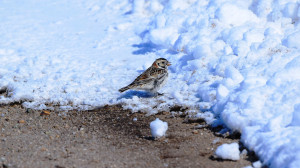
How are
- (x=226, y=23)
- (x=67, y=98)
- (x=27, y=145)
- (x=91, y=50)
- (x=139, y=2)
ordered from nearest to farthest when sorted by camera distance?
(x=27, y=145) → (x=67, y=98) → (x=226, y=23) → (x=91, y=50) → (x=139, y=2)

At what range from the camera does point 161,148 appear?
19.4 ft

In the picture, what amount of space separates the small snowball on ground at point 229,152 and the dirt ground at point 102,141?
7 cm

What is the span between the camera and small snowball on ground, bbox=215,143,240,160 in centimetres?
529

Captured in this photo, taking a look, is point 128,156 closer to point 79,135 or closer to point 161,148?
point 161,148

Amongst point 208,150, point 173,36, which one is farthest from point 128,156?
point 173,36

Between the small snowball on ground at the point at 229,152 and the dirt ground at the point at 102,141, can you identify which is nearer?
the small snowball on ground at the point at 229,152

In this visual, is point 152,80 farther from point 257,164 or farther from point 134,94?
point 257,164

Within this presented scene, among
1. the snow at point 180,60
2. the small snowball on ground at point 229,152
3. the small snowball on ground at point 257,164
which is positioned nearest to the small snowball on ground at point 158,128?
the snow at point 180,60

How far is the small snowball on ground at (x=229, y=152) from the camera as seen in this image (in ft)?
17.3

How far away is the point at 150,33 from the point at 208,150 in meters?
4.60

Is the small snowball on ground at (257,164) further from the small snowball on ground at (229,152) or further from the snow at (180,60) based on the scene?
the small snowball on ground at (229,152)

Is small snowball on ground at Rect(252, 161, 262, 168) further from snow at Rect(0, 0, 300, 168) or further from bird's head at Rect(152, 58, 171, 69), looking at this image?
bird's head at Rect(152, 58, 171, 69)

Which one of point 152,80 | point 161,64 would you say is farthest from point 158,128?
point 161,64

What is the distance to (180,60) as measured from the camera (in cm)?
905
